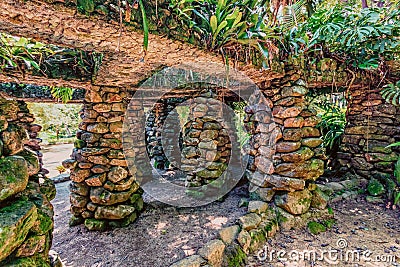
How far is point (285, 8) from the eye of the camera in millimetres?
2260

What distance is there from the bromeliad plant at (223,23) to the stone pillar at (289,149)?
1.09 meters

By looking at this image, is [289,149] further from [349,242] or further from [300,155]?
[349,242]

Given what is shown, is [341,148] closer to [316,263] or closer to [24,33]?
→ [316,263]

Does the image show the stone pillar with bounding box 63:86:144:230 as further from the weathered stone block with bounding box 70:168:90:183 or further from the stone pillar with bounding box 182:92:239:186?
the stone pillar with bounding box 182:92:239:186

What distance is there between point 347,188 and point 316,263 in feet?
5.77

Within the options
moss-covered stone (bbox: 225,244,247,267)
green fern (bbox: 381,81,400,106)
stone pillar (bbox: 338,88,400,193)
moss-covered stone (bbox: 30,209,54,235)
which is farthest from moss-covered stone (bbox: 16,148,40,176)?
stone pillar (bbox: 338,88,400,193)

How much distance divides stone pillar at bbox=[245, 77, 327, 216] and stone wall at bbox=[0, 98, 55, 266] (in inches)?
96.1

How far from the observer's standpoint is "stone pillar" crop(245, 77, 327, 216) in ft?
8.66

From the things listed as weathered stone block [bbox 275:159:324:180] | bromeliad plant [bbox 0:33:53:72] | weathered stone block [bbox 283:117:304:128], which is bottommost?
weathered stone block [bbox 275:159:324:180]

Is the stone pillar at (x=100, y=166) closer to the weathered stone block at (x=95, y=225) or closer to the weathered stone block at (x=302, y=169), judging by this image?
the weathered stone block at (x=95, y=225)

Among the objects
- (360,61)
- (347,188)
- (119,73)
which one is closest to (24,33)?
(119,73)

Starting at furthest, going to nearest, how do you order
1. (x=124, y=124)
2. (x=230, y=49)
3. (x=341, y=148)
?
(x=341, y=148)
(x=124, y=124)
(x=230, y=49)

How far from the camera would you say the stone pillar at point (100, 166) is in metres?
2.61

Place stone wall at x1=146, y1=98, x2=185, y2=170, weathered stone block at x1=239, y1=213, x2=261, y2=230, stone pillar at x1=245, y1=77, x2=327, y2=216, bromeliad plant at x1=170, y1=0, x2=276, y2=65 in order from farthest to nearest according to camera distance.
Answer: stone wall at x1=146, y1=98, x2=185, y2=170 < stone pillar at x1=245, y1=77, x2=327, y2=216 < weathered stone block at x1=239, y1=213, x2=261, y2=230 < bromeliad plant at x1=170, y1=0, x2=276, y2=65
